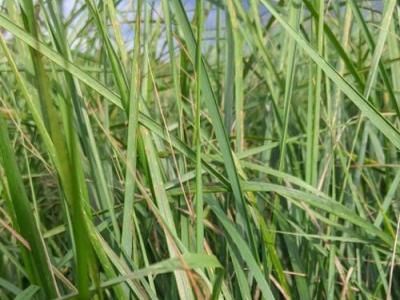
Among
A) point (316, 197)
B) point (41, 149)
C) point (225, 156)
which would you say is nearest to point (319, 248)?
point (316, 197)

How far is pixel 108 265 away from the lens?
508 millimetres

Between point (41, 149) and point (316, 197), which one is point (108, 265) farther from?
point (41, 149)

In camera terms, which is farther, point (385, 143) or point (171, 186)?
A: point (385, 143)

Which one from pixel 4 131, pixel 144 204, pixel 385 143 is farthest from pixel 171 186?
pixel 385 143

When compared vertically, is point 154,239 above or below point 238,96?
below

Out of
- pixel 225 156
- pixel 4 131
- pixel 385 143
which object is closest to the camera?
pixel 4 131

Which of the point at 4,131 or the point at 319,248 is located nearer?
the point at 4,131

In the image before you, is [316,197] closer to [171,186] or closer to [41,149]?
[171,186]

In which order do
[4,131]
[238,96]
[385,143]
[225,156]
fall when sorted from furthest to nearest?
[385,143], [238,96], [225,156], [4,131]

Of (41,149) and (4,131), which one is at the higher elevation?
(4,131)

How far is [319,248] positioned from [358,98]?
0.57ft

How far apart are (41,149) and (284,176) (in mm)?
496

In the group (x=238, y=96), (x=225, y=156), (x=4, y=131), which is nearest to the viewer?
(x=4, y=131)

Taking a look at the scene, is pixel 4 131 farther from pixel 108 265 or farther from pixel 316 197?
pixel 316 197
